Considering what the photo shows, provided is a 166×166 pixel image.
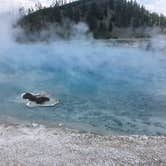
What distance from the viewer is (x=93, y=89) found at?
4112cm

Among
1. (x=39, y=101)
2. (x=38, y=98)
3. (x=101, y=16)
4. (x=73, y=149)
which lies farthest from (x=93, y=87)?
(x=101, y=16)

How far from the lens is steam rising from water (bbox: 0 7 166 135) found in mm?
27969

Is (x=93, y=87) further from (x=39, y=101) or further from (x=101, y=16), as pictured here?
(x=101, y=16)

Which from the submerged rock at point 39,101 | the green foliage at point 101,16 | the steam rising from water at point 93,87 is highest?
the green foliage at point 101,16

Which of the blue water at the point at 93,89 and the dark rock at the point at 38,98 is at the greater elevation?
the dark rock at the point at 38,98

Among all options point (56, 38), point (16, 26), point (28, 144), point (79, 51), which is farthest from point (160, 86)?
point (16, 26)

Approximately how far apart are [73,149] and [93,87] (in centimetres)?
2285

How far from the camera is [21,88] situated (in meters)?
41.3

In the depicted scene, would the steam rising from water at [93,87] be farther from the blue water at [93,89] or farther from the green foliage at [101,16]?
the green foliage at [101,16]

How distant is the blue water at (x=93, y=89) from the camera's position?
27.8 m

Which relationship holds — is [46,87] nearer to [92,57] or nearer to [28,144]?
[28,144]

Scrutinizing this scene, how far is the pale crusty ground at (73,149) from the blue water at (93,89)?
338 centimetres

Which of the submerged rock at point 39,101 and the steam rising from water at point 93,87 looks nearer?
the steam rising from water at point 93,87

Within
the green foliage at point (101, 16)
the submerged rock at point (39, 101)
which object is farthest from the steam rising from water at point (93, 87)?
the green foliage at point (101, 16)
